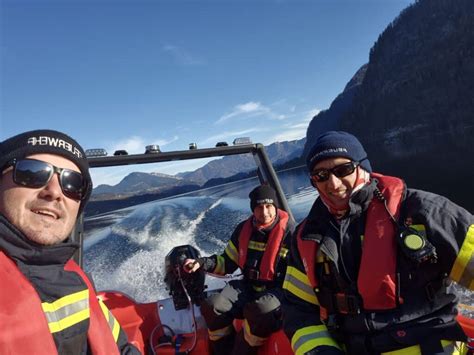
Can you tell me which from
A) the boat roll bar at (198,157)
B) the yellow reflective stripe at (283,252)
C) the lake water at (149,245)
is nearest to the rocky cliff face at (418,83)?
the lake water at (149,245)

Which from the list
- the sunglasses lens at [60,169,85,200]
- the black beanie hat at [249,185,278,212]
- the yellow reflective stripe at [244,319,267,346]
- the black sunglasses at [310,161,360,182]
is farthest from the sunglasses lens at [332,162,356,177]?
the black beanie hat at [249,185,278,212]

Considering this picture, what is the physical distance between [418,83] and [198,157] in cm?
8185

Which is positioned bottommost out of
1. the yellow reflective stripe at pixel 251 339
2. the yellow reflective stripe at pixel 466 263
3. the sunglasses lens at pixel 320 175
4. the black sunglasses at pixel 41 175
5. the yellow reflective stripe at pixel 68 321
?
the yellow reflective stripe at pixel 251 339

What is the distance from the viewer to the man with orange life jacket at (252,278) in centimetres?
238

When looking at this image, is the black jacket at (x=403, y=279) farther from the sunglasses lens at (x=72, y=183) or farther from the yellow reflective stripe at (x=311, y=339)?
the sunglasses lens at (x=72, y=183)

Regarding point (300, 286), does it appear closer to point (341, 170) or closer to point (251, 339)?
point (341, 170)

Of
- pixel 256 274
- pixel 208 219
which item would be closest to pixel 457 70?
pixel 208 219

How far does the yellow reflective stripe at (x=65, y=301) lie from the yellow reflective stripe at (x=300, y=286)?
102 cm

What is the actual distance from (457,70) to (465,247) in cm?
7902

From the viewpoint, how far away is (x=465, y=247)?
1278 mm

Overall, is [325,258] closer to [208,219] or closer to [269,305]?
[269,305]

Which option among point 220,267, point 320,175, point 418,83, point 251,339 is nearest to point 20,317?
point 320,175

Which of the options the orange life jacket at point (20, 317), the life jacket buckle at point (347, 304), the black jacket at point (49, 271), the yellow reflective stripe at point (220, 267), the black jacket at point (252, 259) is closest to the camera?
the orange life jacket at point (20, 317)

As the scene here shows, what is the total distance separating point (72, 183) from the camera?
136 centimetres
